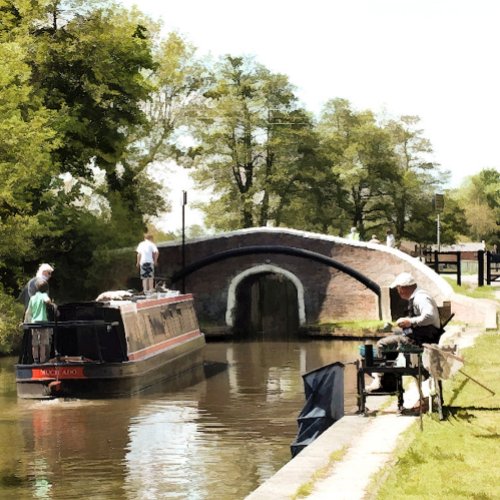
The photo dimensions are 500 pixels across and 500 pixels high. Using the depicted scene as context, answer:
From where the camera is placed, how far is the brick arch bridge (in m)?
35.6

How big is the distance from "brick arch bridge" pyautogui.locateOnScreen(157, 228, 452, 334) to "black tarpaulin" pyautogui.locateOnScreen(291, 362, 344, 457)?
934 inches

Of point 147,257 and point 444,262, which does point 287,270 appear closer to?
point 444,262

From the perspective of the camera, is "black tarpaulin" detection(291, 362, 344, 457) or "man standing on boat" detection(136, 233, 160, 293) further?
"man standing on boat" detection(136, 233, 160, 293)

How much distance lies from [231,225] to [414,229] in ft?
40.2

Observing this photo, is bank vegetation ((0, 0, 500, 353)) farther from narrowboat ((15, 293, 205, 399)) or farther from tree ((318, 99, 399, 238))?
narrowboat ((15, 293, 205, 399))

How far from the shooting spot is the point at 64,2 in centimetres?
3409

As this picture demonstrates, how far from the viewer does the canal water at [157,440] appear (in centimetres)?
1248

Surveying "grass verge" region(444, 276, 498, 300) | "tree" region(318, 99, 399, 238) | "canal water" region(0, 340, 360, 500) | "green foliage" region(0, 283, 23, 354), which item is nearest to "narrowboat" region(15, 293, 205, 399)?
"canal water" region(0, 340, 360, 500)

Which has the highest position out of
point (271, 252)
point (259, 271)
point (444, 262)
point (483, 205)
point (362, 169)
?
point (483, 205)

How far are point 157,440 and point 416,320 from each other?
5509 mm

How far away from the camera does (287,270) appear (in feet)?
120

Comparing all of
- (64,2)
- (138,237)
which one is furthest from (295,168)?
(64,2)

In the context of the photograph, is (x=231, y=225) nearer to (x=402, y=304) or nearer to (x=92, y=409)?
(x=402, y=304)

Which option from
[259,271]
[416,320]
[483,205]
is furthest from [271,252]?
[483,205]
